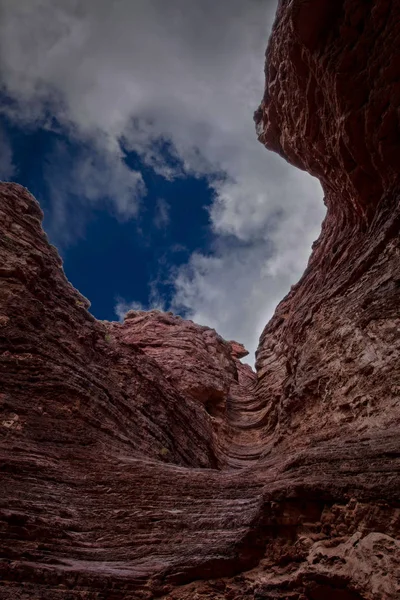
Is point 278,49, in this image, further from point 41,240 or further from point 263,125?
point 41,240

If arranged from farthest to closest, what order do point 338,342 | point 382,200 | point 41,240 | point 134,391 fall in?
point 41,240 → point 134,391 → point 382,200 → point 338,342

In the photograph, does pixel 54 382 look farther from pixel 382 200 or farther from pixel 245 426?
pixel 245 426

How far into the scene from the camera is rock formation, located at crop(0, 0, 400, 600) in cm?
620

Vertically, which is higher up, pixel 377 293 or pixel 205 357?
pixel 205 357

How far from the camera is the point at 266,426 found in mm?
23641

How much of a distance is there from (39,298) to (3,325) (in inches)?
134

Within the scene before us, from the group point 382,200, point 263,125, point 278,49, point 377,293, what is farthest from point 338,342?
point 263,125

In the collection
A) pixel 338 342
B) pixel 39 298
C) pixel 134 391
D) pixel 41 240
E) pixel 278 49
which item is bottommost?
pixel 338 342

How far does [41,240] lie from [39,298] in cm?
583

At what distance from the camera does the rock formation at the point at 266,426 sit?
20.3 feet

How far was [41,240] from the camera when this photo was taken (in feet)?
69.2

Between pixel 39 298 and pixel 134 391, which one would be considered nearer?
pixel 39 298

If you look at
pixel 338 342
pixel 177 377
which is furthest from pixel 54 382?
pixel 177 377

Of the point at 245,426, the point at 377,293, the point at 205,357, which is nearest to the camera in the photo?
the point at 377,293
